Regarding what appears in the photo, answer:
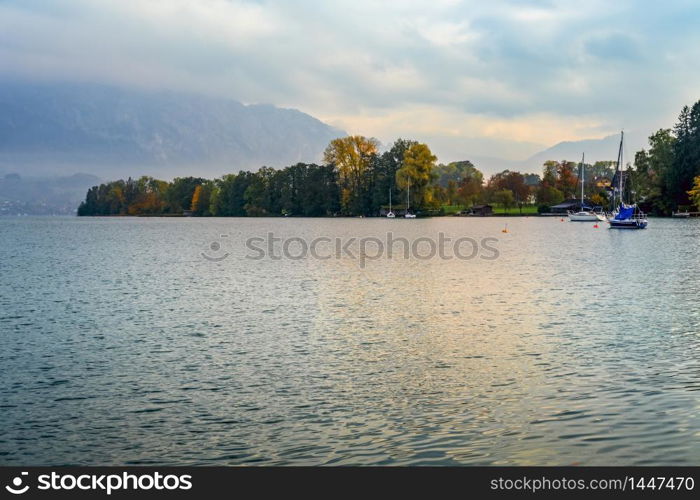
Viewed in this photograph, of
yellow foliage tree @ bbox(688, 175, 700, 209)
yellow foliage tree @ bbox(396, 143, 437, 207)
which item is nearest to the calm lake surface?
yellow foliage tree @ bbox(688, 175, 700, 209)

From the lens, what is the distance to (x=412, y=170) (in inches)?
7441

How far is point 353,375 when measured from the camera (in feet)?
62.8

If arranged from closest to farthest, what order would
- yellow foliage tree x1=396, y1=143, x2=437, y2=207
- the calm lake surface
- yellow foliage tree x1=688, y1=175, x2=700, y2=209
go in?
the calm lake surface, yellow foliage tree x1=688, y1=175, x2=700, y2=209, yellow foliage tree x1=396, y1=143, x2=437, y2=207

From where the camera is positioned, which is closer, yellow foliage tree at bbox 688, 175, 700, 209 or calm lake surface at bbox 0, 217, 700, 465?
calm lake surface at bbox 0, 217, 700, 465

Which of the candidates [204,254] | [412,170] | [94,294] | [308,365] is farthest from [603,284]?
[412,170]

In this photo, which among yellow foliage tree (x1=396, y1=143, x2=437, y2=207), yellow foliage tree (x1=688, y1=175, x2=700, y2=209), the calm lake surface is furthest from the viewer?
yellow foliage tree (x1=396, y1=143, x2=437, y2=207)

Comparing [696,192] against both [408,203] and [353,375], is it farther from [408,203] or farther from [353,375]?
[353,375]

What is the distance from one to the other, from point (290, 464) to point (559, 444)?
5.15 m

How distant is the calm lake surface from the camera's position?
13.6 meters

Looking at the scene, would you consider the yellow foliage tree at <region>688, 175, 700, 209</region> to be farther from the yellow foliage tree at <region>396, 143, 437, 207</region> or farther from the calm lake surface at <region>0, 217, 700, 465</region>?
the calm lake surface at <region>0, 217, 700, 465</region>

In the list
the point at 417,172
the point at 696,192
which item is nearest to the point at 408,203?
the point at 417,172
